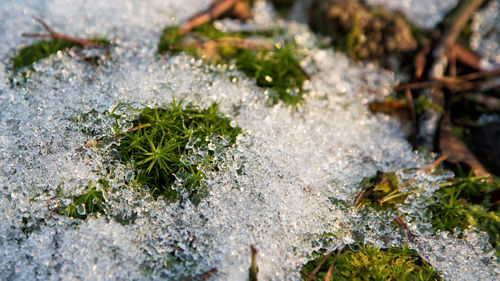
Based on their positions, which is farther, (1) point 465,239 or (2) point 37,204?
(1) point 465,239

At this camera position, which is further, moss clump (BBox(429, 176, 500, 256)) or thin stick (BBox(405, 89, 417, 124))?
thin stick (BBox(405, 89, 417, 124))

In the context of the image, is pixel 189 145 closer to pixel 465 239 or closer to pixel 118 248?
pixel 118 248

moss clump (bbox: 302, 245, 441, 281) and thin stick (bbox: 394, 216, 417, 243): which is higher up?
thin stick (bbox: 394, 216, 417, 243)

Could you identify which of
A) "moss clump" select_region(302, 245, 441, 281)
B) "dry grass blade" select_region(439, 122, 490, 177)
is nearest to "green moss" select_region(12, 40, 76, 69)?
"moss clump" select_region(302, 245, 441, 281)

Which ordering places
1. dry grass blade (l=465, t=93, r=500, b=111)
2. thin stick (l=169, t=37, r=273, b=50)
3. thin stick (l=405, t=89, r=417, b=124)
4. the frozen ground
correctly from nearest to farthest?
the frozen ground, thin stick (l=405, t=89, r=417, b=124), thin stick (l=169, t=37, r=273, b=50), dry grass blade (l=465, t=93, r=500, b=111)

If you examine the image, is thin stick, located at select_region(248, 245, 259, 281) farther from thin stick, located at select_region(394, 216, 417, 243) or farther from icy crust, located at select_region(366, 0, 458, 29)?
icy crust, located at select_region(366, 0, 458, 29)

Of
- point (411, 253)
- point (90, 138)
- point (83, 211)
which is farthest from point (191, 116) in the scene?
point (411, 253)

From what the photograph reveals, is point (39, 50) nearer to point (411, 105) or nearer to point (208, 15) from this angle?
point (208, 15)
